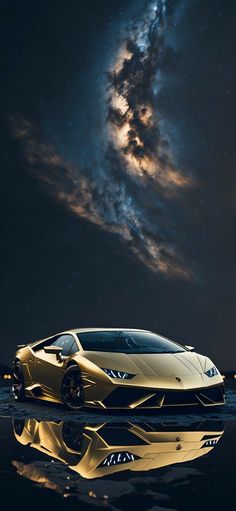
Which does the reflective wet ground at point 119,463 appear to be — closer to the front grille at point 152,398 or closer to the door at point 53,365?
the front grille at point 152,398

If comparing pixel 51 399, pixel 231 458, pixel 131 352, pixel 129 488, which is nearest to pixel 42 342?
pixel 51 399

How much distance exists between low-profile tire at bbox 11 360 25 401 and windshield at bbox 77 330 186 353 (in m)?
1.64

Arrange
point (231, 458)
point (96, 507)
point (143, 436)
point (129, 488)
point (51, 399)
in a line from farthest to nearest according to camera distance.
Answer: point (51, 399) → point (143, 436) → point (231, 458) → point (129, 488) → point (96, 507)

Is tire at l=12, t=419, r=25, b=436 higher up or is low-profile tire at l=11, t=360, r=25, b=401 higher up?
low-profile tire at l=11, t=360, r=25, b=401

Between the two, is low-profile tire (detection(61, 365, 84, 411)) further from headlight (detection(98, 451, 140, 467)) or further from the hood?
headlight (detection(98, 451, 140, 467))

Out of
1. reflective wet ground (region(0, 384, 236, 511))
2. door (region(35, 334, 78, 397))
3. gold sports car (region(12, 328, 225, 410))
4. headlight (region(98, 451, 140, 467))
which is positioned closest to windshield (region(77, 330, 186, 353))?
gold sports car (region(12, 328, 225, 410))

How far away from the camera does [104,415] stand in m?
8.37

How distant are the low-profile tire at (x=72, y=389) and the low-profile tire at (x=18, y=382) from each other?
1.87 meters

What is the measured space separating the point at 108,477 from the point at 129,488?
365 mm

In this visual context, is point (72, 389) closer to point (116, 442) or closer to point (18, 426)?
point (18, 426)

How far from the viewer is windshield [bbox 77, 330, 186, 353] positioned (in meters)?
9.31

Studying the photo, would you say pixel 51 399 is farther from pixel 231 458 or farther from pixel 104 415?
A: pixel 231 458

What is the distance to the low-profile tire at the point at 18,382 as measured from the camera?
10.8 meters

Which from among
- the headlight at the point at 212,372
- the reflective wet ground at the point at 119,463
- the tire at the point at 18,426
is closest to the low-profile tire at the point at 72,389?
the reflective wet ground at the point at 119,463
